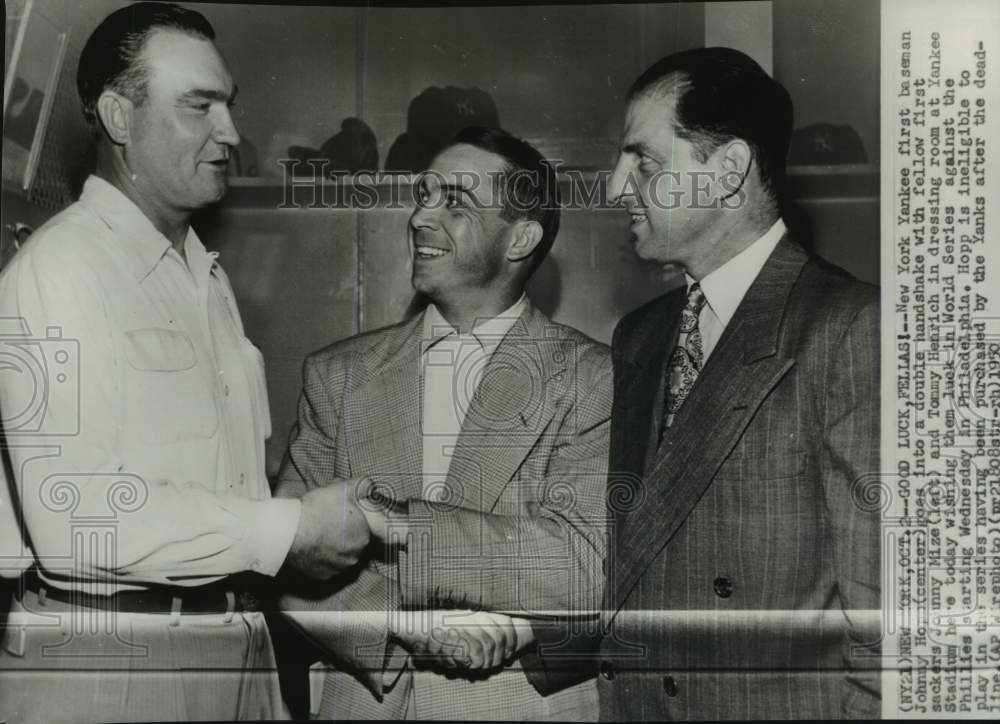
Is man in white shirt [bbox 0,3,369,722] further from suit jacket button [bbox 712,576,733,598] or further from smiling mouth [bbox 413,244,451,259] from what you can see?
suit jacket button [bbox 712,576,733,598]

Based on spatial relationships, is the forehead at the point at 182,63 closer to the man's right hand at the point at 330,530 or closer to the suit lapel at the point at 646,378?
the man's right hand at the point at 330,530

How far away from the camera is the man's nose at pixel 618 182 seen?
149 cm

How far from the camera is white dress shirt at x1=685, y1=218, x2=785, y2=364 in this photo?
1.46 m

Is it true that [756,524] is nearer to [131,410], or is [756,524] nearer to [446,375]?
[446,375]

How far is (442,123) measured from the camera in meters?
1.50

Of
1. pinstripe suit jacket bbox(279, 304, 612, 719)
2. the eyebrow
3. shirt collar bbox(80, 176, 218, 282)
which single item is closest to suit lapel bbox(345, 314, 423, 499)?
pinstripe suit jacket bbox(279, 304, 612, 719)

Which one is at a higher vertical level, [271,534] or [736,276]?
[736,276]

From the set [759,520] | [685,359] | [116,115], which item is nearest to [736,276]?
[685,359]

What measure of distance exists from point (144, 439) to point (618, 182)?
31.3 inches

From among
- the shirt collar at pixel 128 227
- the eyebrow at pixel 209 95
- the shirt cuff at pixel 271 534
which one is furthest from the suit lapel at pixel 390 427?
the eyebrow at pixel 209 95

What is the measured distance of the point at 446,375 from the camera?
4.87 ft

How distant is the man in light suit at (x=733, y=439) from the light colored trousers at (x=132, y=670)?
18.2 inches

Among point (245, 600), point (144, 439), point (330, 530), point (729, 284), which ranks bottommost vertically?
point (245, 600)

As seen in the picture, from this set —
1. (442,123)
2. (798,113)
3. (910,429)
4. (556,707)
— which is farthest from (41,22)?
(910,429)
